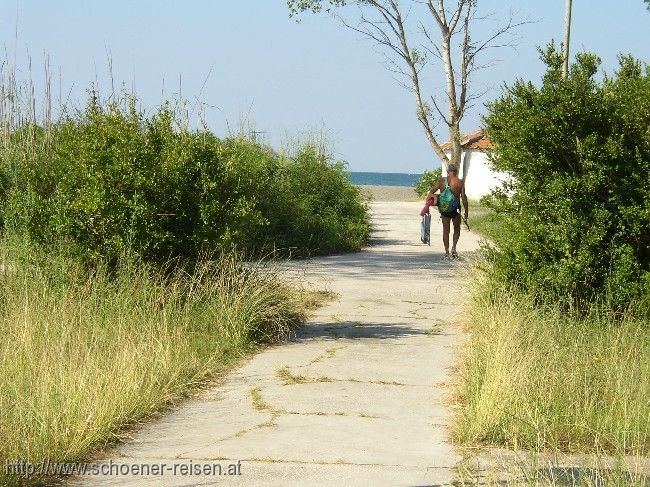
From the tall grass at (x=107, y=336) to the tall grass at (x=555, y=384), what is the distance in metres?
2.17

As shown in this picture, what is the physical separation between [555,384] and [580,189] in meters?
3.40

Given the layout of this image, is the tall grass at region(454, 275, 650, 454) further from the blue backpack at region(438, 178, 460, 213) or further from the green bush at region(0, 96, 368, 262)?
the blue backpack at region(438, 178, 460, 213)

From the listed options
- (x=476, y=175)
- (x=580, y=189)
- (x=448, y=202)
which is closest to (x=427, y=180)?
(x=476, y=175)

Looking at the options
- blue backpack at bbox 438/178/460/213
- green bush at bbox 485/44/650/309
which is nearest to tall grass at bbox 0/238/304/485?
green bush at bbox 485/44/650/309

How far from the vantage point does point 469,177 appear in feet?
209

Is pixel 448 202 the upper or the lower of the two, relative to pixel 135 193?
lower

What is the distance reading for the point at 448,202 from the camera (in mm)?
18703

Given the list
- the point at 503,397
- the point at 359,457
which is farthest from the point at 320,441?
the point at 503,397

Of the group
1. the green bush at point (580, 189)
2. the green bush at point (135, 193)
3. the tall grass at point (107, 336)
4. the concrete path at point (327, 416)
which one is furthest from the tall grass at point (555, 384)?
the green bush at point (135, 193)

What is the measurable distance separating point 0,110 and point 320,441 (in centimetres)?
1092

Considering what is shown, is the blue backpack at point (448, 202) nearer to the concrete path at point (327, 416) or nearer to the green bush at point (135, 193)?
the concrete path at point (327, 416)

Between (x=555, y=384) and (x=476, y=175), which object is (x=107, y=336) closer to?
(x=555, y=384)

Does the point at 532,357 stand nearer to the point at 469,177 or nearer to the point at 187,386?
the point at 187,386

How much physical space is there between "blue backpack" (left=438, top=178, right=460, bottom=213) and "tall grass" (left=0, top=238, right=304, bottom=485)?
274 inches
